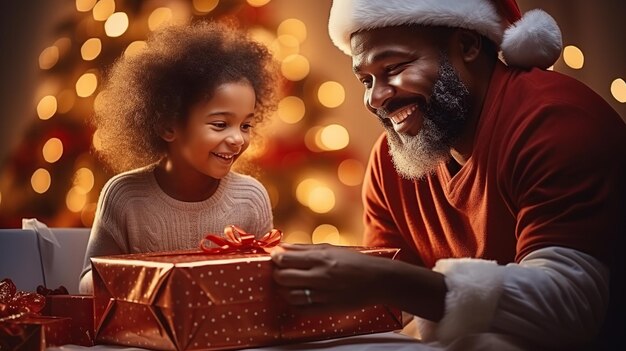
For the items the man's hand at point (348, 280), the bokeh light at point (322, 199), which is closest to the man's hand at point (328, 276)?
the man's hand at point (348, 280)

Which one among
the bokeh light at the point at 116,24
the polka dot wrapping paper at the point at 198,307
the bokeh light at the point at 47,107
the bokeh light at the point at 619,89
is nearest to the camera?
the polka dot wrapping paper at the point at 198,307

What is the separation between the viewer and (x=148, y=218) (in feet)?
5.01

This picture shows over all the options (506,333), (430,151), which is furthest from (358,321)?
(430,151)

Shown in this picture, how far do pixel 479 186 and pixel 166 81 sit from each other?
65cm

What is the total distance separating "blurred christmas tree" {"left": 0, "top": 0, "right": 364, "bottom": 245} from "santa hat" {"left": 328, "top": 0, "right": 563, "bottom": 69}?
2.32 feet

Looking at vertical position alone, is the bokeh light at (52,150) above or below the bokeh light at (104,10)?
below

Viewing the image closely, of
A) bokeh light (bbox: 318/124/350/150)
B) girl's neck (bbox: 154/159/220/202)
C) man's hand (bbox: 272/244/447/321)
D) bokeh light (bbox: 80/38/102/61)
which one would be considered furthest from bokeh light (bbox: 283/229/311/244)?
man's hand (bbox: 272/244/447/321)

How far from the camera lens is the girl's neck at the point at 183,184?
1.57 meters

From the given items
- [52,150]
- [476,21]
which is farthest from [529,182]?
[52,150]

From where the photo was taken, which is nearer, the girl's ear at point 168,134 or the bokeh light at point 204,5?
the girl's ear at point 168,134

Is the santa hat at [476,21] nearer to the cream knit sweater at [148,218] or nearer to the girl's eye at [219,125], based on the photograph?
the girl's eye at [219,125]

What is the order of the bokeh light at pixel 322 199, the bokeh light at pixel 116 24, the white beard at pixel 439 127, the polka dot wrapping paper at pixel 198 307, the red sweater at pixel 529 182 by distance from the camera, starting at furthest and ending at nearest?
the bokeh light at pixel 116 24, the bokeh light at pixel 322 199, the white beard at pixel 439 127, the red sweater at pixel 529 182, the polka dot wrapping paper at pixel 198 307

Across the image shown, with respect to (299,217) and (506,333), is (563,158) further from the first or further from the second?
(299,217)

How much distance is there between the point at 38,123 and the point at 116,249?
1.25m
